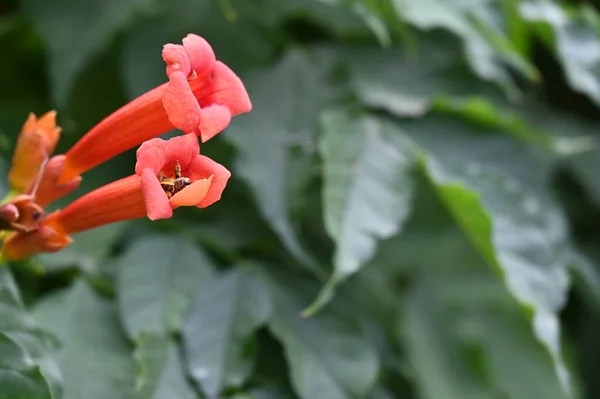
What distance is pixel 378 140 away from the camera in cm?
103

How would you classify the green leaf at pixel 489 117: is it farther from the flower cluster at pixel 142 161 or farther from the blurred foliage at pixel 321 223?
the flower cluster at pixel 142 161

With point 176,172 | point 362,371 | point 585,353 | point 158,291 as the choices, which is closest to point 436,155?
point 362,371

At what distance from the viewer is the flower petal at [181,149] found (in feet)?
1.83

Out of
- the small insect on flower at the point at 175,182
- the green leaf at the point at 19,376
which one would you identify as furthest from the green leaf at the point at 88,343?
the small insect on flower at the point at 175,182

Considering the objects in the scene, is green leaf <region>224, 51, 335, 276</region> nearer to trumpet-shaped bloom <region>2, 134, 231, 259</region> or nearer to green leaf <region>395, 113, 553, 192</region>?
green leaf <region>395, 113, 553, 192</region>

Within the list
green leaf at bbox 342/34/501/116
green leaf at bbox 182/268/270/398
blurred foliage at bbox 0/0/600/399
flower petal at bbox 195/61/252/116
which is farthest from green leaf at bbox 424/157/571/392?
flower petal at bbox 195/61/252/116

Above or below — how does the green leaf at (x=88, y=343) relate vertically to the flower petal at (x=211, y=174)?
below

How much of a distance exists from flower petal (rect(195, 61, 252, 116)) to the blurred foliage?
258 millimetres

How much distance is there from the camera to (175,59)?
0.57 meters

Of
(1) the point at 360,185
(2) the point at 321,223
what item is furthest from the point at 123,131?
(2) the point at 321,223

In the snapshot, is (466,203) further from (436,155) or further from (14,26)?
(14,26)

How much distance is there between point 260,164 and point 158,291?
0.71 feet

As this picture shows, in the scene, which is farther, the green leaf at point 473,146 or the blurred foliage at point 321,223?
the green leaf at point 473,146

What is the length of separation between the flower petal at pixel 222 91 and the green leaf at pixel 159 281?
0.99 feet
